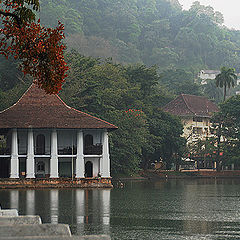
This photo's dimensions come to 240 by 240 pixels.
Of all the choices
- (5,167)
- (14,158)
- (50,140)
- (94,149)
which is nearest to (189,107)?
(94,149)

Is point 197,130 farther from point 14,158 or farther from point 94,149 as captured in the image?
point 14,158

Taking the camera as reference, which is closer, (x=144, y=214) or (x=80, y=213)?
(x=80, y=213)

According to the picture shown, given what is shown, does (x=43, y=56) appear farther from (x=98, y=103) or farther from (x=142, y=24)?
(x=142, y=24)

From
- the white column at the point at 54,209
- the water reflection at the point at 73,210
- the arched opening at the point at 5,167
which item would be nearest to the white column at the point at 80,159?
the arched opening at the point at 5,167

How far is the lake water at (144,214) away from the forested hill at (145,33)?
303 ft

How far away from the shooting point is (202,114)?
8719cm

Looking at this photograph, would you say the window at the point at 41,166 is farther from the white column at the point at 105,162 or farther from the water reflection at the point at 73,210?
the water reflection at the point at 73,210

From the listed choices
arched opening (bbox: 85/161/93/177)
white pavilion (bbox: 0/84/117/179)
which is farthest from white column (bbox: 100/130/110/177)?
arched opening (bbox: 85/161/93/177)

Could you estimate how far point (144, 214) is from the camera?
25.7 metres

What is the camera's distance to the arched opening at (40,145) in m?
49.1

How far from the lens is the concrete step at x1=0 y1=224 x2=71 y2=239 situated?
11.4m

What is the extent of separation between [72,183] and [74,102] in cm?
1179

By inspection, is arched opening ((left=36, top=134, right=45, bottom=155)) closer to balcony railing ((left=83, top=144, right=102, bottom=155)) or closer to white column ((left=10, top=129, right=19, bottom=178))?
white column ((left=10, top=129, right=19, bottom=178))

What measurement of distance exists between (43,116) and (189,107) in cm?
4282
